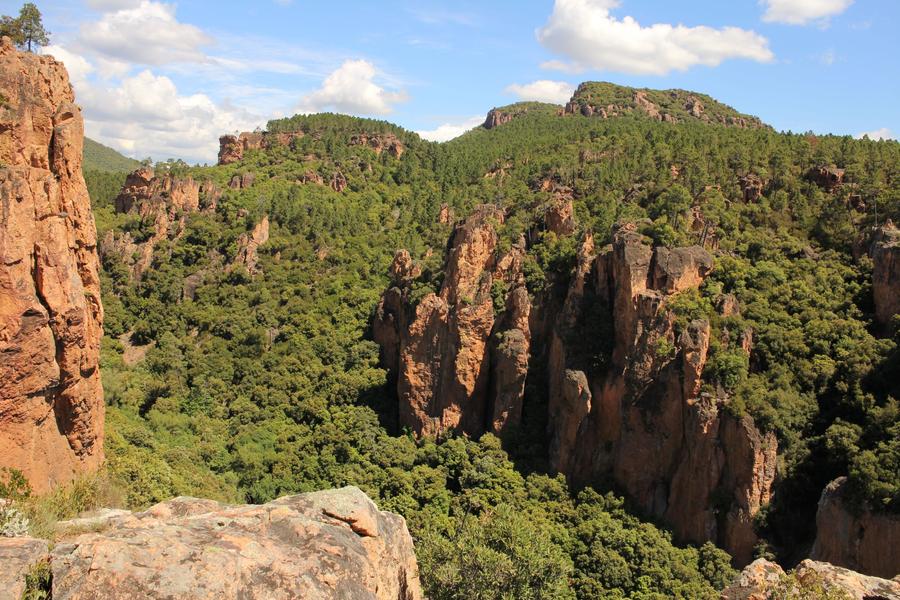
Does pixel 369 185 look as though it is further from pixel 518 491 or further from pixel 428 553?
pixel 428 553

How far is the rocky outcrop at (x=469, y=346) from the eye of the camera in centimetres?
4381

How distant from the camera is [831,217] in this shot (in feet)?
147

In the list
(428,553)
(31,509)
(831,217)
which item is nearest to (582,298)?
(831,217)

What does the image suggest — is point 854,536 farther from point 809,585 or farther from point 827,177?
point 827,177

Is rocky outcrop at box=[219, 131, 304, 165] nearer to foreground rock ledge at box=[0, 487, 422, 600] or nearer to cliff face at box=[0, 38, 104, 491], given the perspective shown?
cliff face at box=[0, 38, 104, 491]

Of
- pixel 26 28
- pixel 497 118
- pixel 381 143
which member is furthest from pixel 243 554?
pixel 497 118

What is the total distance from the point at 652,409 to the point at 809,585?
78.4 ft

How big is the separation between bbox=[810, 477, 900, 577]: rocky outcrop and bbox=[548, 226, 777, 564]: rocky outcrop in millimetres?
3593

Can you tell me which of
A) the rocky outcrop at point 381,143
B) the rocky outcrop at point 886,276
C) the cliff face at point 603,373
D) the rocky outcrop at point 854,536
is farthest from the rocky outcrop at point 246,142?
the rocky outcrop at point 854,536

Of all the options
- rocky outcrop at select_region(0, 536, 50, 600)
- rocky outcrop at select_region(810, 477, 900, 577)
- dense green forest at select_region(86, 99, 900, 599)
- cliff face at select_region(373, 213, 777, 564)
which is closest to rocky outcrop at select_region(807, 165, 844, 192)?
dense green forest at select_region(86, 99, 900, 599)

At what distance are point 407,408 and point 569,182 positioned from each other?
28.7m

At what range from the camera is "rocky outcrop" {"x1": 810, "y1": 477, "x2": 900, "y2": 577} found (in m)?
25.5

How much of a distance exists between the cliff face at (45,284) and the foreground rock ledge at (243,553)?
8.58 meters

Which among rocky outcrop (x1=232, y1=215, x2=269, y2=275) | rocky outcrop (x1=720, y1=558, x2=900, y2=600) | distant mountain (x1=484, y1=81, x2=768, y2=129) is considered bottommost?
rocky outcrop (x1=720, y1=558, x2=900, y2=600)
